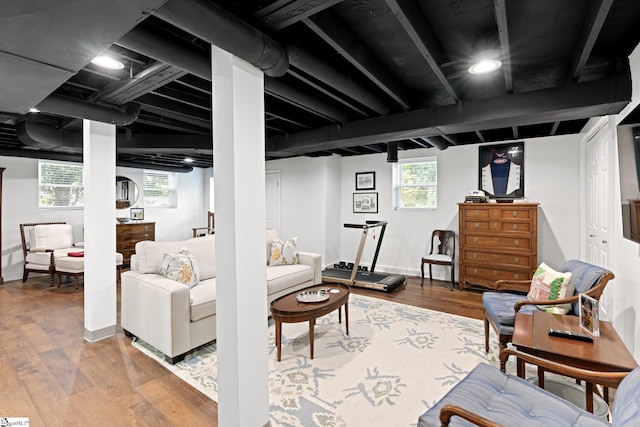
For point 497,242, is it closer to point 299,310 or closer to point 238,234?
point 299,310

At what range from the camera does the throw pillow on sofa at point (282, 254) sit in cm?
432

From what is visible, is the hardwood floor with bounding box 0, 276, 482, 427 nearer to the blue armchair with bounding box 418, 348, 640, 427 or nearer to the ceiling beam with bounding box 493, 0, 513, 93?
the blue armchair with bounding box 418, 348, 640, 427

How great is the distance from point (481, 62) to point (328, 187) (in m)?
4.18

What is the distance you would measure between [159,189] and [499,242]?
25.0 feet

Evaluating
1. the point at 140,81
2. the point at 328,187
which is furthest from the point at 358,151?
the point at 140,81

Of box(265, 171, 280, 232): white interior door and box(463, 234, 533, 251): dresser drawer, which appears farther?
box(265, 171, 280, 232): white interior door

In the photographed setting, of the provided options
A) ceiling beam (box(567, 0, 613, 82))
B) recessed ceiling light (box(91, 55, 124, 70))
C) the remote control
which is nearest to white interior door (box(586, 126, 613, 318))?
ceiling beam (box(567, 0, 613, 82))

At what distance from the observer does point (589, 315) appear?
2.00m

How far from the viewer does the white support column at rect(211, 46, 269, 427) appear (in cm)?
177

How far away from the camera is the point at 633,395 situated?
1176 millimetres

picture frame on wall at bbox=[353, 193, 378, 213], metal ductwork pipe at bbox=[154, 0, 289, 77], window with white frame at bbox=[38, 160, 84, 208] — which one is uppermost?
metal ductwork pipe at bbox=[154, 0, 289, 77]

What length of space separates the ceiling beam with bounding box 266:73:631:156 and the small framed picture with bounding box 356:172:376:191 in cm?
202

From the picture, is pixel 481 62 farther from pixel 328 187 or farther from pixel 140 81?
pixel 328 187

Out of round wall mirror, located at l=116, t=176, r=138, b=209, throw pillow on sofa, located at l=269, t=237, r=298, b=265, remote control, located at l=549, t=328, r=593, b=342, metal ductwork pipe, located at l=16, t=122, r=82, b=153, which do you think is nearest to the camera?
remote control, located at l=549, t=328, r=593, b=342
